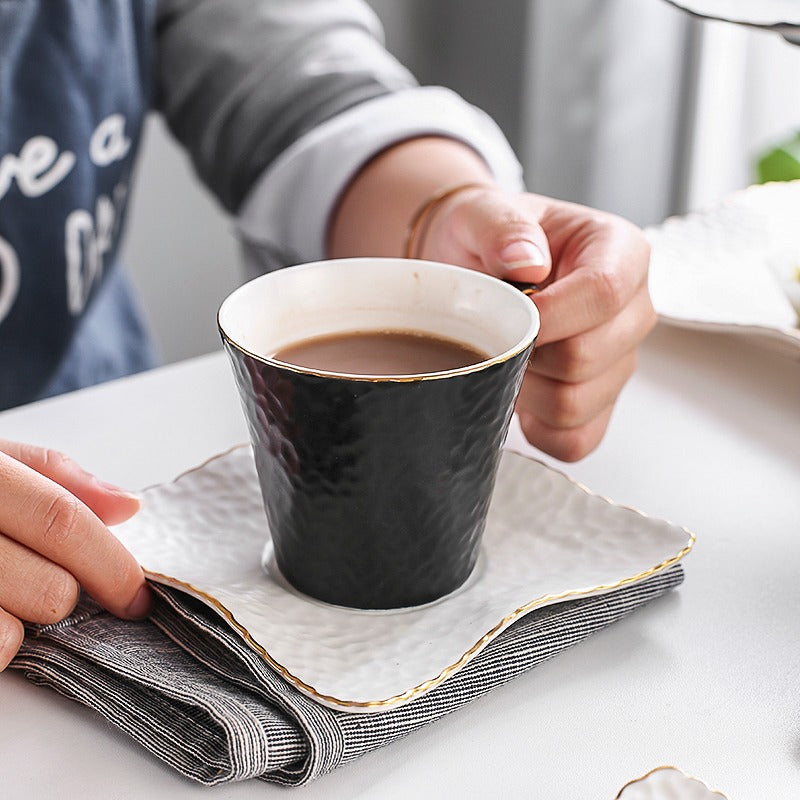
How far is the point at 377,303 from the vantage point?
48cm

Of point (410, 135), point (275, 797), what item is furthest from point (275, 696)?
point (410, 135)

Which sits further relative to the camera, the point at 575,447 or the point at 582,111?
the point at 582,111

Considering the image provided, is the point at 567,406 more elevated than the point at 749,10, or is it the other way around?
the point at 749,10

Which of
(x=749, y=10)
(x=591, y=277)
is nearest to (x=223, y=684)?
(x=591, y=277)

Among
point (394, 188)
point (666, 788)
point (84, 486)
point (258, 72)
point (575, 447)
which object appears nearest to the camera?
point (666, 788)

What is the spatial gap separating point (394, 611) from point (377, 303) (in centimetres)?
14

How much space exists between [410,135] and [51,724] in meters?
0.53

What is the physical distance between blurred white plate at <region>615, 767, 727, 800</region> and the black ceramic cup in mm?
124

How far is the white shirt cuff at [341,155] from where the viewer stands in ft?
2.66

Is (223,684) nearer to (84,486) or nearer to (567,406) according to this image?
(84,486)

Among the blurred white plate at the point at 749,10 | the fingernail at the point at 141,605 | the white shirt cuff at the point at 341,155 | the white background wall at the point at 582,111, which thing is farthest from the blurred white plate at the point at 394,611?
the white background wall at the point at 582,111

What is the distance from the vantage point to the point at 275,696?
0.38m

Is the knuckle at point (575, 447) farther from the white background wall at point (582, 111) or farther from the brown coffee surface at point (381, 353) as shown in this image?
the white background wall at point (582, 111)

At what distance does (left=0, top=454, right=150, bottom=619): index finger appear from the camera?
0.42 meters
